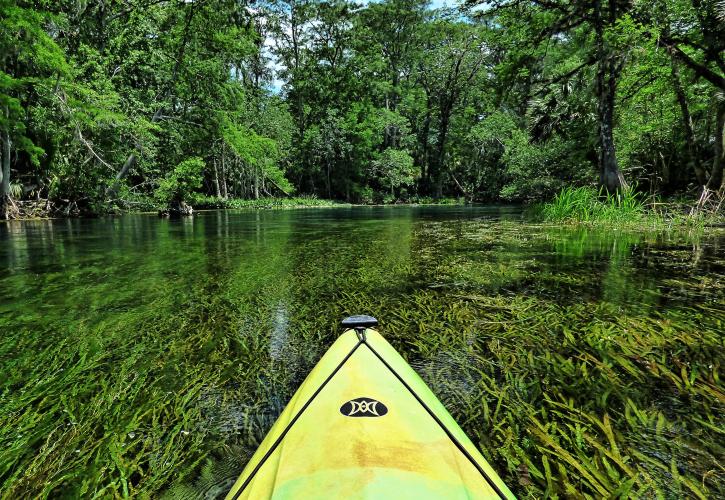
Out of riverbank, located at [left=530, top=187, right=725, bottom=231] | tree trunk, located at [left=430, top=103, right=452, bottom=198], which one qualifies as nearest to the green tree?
riverbank, located at [left=530, top=187, right=725, bottom=231]

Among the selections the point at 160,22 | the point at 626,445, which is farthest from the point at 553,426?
the point at 160,22

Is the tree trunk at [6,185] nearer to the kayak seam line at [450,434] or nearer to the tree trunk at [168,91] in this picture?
the tree trunk at [168,91]

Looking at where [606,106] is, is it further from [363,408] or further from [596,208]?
[363,408]

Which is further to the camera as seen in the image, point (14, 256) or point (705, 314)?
point (14, 256)

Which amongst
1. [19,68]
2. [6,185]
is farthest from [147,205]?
[19,68]

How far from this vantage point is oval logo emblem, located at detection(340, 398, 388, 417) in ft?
5.88

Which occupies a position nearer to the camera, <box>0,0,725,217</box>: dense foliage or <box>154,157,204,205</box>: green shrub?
<box>0,0,725,217</box>: dense foliage

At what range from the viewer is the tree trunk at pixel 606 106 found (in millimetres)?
13625

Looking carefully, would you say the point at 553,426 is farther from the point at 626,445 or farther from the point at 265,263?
the point at 265,263

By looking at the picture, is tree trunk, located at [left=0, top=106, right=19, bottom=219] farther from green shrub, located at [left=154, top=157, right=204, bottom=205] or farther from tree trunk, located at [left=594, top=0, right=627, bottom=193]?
tree trunk, located at [left=594, top=0, right=627, bottom=193]

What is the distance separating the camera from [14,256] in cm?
854

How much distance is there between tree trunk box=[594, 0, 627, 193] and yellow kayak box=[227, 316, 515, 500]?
1446 centimetres

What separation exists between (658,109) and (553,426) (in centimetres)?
1932

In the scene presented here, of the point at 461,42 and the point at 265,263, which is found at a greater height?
the point at 461,42
